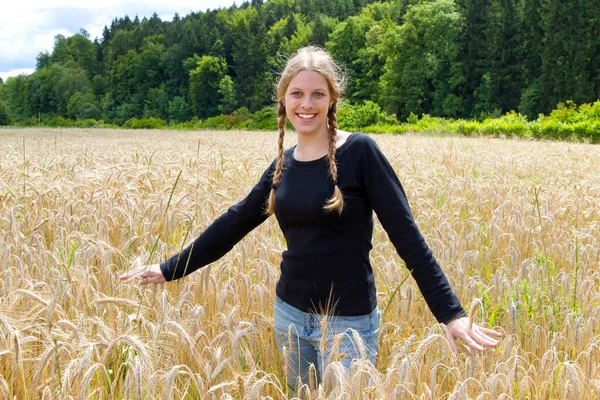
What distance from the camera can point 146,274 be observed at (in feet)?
9.58

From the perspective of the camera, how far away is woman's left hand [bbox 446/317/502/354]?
218 centimetres

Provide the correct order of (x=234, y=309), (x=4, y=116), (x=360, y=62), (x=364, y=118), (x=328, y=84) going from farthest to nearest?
(x=360, y=62)
(x=4, y=116)
(x=364, y=118)
(x=328, y=84)
(x=234, y=309)

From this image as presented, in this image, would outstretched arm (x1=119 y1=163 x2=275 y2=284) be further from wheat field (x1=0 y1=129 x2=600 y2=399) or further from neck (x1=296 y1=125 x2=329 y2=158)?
neck (x1=296 y1=125 x2=329 y2=158)

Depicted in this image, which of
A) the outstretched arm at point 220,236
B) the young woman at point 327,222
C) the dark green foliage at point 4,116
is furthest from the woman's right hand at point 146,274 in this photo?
the dark green foliage at point 4,116

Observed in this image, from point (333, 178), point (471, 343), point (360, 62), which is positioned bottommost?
point (471, 343)

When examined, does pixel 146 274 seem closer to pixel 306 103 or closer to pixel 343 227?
pixel 343 227

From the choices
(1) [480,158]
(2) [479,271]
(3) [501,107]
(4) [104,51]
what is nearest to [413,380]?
(2) [479,271]

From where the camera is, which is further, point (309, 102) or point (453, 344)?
point (309, 102)

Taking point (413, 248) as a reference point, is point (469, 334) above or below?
below

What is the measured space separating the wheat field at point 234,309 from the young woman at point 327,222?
16 centimetres

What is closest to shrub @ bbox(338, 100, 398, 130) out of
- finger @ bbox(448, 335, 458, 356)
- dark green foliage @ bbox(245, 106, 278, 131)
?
dark green foliage @ bbox(245, 106, 278, 131)

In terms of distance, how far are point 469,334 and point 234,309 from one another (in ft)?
3.10

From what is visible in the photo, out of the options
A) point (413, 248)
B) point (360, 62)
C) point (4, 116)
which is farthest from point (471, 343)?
point (4, 116)

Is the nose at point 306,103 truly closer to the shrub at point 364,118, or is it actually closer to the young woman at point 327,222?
the young woman at point 327,222
